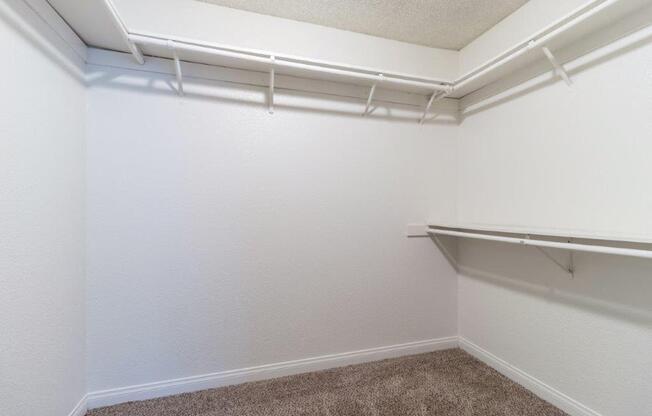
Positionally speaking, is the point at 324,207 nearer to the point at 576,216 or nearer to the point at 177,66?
the point at 177,66

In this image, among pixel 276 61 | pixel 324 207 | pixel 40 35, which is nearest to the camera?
pixel 40 35

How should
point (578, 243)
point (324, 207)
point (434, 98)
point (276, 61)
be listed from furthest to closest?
point (434, 98) < point (324, 207) < point (276, 61) < point (578, 243)

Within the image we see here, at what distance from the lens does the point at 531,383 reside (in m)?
1.63

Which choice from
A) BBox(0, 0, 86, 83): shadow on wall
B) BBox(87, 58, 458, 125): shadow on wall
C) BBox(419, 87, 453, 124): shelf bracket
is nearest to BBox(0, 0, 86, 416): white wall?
BBox(0, 0, 86, 83): shadow on wall

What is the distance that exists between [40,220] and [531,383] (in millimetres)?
2611

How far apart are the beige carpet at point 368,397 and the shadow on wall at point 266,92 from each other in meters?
1.71

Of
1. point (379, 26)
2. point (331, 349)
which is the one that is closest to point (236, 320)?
point (331, 349)

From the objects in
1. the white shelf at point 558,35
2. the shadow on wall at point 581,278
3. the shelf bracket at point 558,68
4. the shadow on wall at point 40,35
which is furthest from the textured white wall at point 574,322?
the shadow on wall at point 40,35

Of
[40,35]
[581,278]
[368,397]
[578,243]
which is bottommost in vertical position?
[368,397]

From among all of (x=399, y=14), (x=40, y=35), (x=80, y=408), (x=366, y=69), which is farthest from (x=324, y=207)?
(x=80, y=408)

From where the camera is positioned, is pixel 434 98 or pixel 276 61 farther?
pixel 434 98

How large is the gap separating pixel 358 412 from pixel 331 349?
46 cm

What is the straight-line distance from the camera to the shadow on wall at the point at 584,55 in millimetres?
1200

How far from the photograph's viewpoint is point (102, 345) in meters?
1.52
